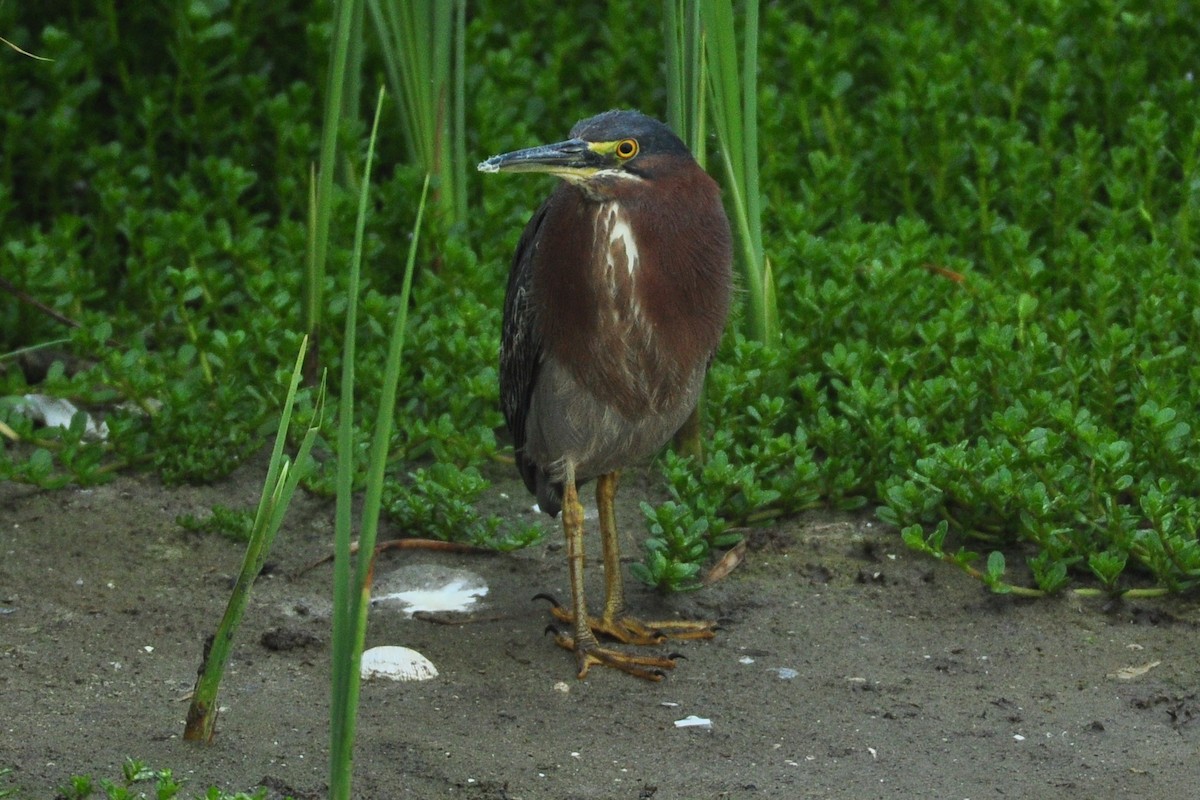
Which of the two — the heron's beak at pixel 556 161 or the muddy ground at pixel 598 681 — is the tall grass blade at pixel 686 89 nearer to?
the muddy ground at pixel 598 681

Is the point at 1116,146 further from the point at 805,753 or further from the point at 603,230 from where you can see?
the point at 805,753

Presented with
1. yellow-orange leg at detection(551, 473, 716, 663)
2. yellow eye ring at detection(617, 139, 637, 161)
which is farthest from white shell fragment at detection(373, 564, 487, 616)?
yellow eye ring at detection(617, 139, 637, 161)

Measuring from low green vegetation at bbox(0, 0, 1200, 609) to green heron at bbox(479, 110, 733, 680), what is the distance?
0.86 ft

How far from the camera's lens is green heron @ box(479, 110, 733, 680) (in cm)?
445

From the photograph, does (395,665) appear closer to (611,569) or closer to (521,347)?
(611,569)

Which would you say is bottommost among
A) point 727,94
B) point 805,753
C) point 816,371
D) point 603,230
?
point 805,753

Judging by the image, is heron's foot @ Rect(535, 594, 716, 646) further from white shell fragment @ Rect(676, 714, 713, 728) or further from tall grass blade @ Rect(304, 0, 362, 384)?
tall grass blade @ Rect(304, 0, 362, 384)

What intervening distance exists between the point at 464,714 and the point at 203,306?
2.52m

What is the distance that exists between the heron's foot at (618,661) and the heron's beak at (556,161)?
1284 mm

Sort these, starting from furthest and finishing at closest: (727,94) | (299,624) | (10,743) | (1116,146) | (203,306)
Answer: (1116,146), (203,306), (727,94), (299,624), (10,743)

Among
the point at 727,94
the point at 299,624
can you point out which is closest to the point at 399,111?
the point at 727,94

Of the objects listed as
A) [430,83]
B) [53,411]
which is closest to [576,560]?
[53,411]

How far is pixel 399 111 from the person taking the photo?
650 centimetres

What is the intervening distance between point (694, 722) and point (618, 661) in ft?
1.25
